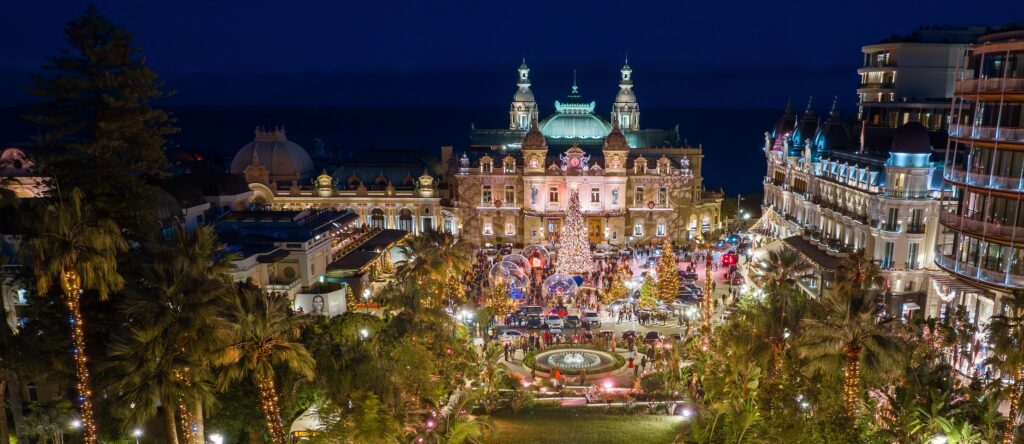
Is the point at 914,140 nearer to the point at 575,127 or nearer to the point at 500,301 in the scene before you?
the point at 500,301

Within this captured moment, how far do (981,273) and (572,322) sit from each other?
21332mm

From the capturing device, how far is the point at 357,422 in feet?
75.0

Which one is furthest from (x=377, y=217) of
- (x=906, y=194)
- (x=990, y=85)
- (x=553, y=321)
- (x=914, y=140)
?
(x=990, y=85)

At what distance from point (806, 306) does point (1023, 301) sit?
9.10 m

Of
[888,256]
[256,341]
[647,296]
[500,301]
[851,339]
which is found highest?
[256,341]

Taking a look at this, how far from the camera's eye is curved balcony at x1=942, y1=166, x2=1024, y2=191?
3145cm

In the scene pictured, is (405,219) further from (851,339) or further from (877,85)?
Result: (851,339)

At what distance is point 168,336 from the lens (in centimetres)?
2025

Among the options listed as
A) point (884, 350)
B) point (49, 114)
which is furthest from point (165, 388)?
point (884, 350)

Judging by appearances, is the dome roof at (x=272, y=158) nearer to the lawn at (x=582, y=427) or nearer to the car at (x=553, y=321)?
the car at (x=553, y=321)

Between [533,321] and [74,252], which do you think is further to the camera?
[533,321]

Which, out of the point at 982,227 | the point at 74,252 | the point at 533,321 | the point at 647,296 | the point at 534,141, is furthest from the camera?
the point at 534,141

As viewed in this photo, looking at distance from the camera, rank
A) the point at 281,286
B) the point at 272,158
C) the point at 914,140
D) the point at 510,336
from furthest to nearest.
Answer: the point at 272,158 < the point at 914,140 < the point at 510,336 < the point at 281,286

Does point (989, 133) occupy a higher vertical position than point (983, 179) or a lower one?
higher
